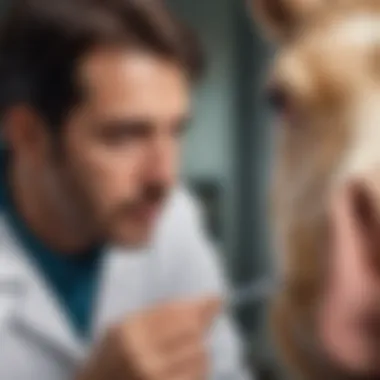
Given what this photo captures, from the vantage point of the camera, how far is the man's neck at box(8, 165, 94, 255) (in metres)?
0.58

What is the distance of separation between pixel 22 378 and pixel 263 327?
16 centimetres

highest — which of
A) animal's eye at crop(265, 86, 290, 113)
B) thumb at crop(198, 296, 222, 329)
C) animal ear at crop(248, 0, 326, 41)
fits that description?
animal ear at crop(248, 0, 326, 41)

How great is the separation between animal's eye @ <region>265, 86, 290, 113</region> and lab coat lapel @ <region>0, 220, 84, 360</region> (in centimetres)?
19

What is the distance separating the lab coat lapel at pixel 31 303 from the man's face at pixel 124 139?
2.0 inches

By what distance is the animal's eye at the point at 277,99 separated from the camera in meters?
0.54

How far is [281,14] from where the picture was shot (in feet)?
1.82

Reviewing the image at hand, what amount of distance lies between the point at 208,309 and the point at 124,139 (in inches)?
4.8

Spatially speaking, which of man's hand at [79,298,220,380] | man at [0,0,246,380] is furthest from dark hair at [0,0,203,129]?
man's hand at [79,298,220,380]

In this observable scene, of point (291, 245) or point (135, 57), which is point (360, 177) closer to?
point (291, 245)

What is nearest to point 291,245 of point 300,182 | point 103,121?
point 300,182

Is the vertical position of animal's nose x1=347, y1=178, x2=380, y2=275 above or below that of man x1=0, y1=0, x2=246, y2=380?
below

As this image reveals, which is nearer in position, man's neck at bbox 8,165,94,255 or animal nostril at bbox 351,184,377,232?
animal nostril at bbox 351,184,377,232

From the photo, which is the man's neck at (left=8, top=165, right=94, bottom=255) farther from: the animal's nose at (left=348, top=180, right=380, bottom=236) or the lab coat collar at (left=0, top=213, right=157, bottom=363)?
the animal's nose at (left=348, top=180, right=380, bottom=236)

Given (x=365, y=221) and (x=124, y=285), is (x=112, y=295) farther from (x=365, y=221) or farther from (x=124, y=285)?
(x=365, y=221)
